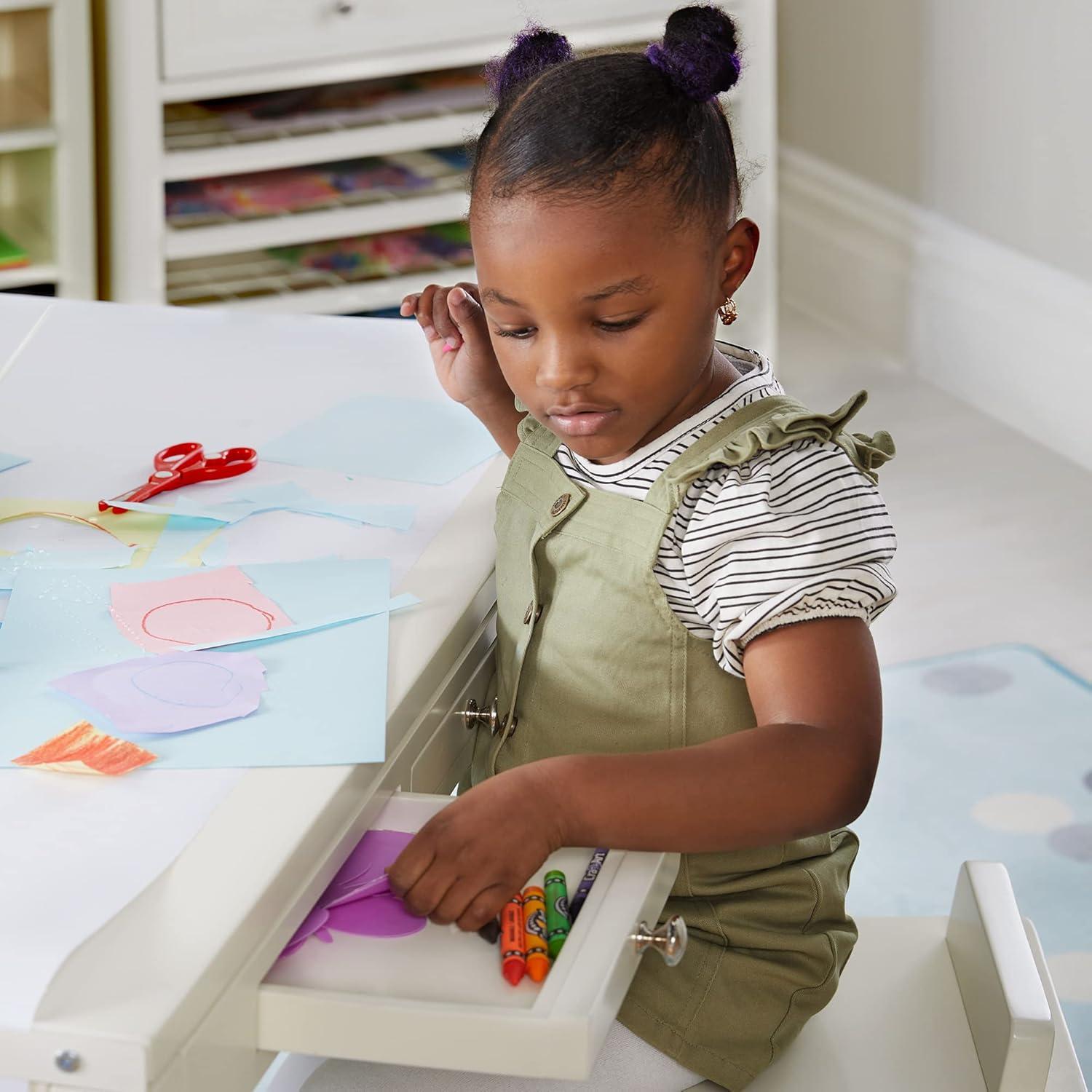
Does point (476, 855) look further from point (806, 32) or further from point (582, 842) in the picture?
point (806, 32)

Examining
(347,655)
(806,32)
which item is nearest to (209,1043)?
(347,655)

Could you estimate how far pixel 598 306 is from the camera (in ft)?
2.72

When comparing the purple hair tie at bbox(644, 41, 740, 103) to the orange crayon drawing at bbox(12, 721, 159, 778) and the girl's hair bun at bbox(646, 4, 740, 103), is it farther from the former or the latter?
the orange crayon drawing at bbox(12, 721, 159, 778)

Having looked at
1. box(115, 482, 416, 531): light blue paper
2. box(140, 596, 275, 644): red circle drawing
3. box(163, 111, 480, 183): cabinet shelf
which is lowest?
box(140, 596, 275, 644): red circle drawing

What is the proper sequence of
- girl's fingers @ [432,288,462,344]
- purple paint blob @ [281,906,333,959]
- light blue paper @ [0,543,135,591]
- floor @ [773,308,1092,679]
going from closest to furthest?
purple paint blob @ [281,906,333,959], light blue paper @ [0,543,135,591], girl's fingers @ [432,288,462,344], floor @ [773,308,1092,679]

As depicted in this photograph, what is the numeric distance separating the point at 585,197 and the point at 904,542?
1637 mm

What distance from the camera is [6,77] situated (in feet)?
7.57

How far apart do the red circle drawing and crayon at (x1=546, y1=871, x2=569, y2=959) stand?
222mm

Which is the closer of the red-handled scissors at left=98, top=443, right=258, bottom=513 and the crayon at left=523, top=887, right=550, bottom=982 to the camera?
the crayon at left=523, top=887, right=550, bottom=982

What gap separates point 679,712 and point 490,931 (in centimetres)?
24

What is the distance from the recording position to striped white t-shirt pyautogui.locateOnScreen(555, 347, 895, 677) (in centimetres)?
81

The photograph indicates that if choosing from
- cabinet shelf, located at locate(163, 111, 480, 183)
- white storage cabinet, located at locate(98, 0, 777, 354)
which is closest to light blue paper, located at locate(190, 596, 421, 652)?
white storage cabinet, located at locate(98, 0, 777, 354)

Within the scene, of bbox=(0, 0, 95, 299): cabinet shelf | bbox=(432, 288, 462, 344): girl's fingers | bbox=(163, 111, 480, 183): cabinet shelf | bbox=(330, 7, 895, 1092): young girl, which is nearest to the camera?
bbox=(330, 7, 895, 1092): young girl

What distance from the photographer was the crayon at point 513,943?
0.64m
